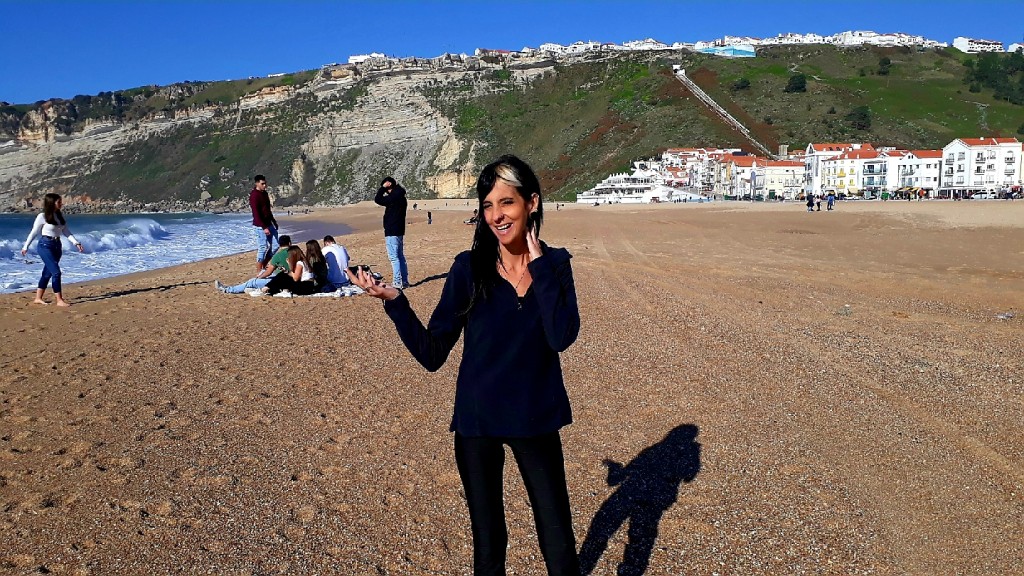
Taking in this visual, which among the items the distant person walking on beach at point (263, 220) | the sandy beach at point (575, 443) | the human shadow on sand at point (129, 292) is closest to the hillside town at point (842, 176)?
the human shadow on sand at point (129, 292)

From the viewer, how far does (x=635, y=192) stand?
72812 mm

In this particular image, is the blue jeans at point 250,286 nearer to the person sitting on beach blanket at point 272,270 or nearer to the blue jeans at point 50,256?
the person sitting on beach blanket at point 272,270

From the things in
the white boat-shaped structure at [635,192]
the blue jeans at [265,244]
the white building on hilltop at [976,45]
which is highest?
the white building on hilltop at [976,45]

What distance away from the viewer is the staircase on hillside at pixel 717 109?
91819 millimetres

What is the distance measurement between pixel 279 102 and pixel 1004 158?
12681cm

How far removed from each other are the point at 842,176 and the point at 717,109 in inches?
1218

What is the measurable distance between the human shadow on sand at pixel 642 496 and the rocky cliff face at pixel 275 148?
3986 inches

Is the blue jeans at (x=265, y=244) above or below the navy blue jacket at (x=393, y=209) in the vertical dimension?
below

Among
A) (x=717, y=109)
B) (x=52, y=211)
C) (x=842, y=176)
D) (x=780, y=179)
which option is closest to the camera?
(x=52, y=211)

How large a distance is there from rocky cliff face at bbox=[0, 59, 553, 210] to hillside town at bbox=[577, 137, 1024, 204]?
36571 mm

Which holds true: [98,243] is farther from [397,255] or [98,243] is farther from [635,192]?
[635,192]

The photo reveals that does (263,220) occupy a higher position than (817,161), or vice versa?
(817,161)

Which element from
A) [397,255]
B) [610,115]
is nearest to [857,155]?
[610,115]

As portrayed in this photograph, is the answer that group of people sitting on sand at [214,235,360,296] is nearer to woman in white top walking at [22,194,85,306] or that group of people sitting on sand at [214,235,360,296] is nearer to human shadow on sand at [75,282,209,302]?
human shadow on sand at [75,282,209,302]
